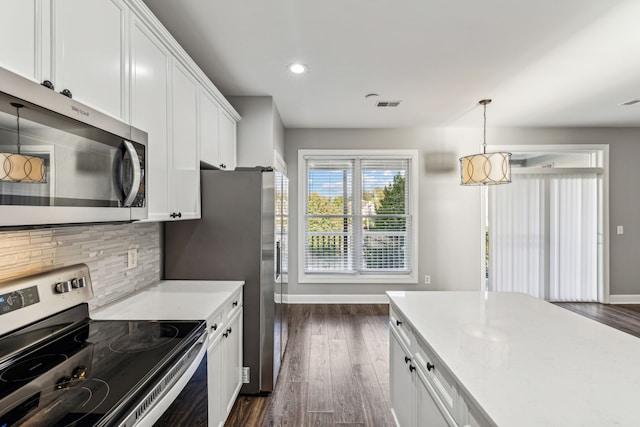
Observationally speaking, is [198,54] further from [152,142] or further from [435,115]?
[435,115]

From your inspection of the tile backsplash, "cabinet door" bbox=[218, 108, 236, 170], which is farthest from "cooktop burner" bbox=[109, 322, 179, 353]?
"cabinet door" bbox=[218, 108, 236, 170]

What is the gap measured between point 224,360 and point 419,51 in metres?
2.54

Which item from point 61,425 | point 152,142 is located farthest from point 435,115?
point 61,425

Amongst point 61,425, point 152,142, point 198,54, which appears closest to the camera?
point 61,425

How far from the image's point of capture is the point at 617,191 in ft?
15.3

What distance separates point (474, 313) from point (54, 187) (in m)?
1.83

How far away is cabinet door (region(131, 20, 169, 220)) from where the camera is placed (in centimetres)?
153

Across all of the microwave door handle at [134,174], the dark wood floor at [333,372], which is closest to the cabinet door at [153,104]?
the microwave door handle at [134,174]

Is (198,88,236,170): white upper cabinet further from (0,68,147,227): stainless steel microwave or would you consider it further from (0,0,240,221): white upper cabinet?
(0,68,147,227): stainless steel microwave

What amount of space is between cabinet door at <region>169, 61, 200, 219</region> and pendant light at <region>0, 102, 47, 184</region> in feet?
3.11

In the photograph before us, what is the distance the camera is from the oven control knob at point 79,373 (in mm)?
1023

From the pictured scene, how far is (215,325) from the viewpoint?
5.77 feet

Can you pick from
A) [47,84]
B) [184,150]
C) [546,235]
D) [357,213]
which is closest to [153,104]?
[184,150]

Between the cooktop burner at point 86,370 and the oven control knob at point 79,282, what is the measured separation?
0.18 m
